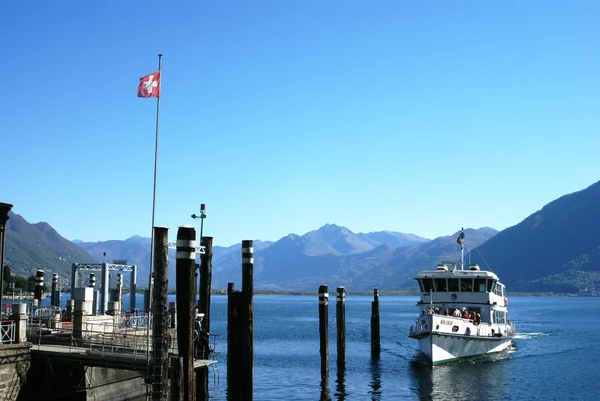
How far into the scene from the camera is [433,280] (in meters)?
50.4

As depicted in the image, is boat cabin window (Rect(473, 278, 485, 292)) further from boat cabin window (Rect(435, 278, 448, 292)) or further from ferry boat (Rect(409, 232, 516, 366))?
boat cabin window (Rect(435, 278, 448, 292))

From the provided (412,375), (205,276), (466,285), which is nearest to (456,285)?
(466,285)

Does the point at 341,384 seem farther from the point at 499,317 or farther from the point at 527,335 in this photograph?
the point at 527,335

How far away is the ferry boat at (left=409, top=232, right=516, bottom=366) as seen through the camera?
45656 mm

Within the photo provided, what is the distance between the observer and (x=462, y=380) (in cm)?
4028

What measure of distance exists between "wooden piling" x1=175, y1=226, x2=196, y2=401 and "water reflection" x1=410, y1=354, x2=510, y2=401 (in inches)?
766

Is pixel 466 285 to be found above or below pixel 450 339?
above

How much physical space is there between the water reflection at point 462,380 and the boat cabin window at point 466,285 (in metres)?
5.14

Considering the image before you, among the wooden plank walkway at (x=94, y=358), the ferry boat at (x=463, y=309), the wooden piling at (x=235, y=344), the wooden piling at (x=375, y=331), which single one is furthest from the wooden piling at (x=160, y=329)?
the wooden piling at (x=375, y=331)

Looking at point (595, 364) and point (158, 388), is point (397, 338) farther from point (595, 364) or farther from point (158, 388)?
point (158, 388)

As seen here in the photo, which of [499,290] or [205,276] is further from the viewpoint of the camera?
[499,290]

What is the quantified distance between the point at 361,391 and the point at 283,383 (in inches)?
192

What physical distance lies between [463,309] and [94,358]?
32.8 metres

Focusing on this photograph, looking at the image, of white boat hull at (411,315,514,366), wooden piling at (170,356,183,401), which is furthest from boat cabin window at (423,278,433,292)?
wooden piling at (170,356,183,401)
